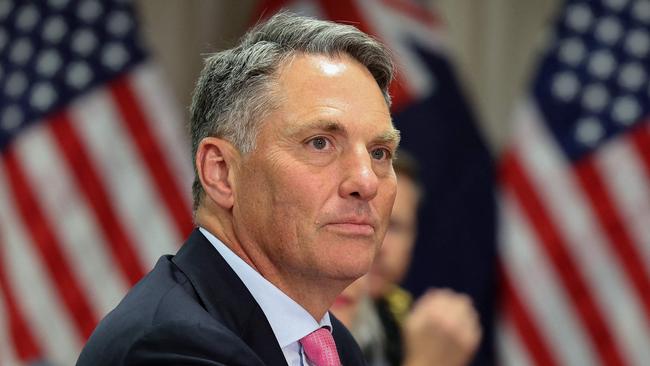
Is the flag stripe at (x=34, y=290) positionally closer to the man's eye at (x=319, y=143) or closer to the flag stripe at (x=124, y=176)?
the flag stripe at (x=124, y=176)

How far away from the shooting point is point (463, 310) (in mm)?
4047

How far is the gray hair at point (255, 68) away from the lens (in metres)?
1.58

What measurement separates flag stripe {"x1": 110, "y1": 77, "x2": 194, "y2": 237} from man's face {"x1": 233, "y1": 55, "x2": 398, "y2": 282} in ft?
10.8

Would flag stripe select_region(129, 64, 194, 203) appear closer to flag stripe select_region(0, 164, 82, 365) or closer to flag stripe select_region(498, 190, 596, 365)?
flag stripe select_region(0, 164, 82, 365)

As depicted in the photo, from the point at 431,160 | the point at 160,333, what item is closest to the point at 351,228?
the point at 160,333

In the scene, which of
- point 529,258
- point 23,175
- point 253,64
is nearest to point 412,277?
point 529,258

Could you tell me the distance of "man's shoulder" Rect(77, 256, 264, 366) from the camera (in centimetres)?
133

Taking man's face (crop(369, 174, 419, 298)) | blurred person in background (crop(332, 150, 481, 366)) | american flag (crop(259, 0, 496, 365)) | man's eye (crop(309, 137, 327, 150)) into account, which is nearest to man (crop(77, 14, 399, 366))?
man's eye (crop(309, 137, 327, 150))

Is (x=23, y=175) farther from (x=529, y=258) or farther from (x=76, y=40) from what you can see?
(x=529, y=258)

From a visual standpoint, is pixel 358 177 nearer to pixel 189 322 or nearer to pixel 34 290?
pixel 189 322

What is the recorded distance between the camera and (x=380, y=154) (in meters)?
1.61

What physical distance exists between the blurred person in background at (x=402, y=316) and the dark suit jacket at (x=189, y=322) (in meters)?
1.82

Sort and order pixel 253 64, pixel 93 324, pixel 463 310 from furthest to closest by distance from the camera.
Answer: pixel 93 324, pixel 463 310, pixel 253 64

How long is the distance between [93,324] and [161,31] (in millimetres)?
1255
